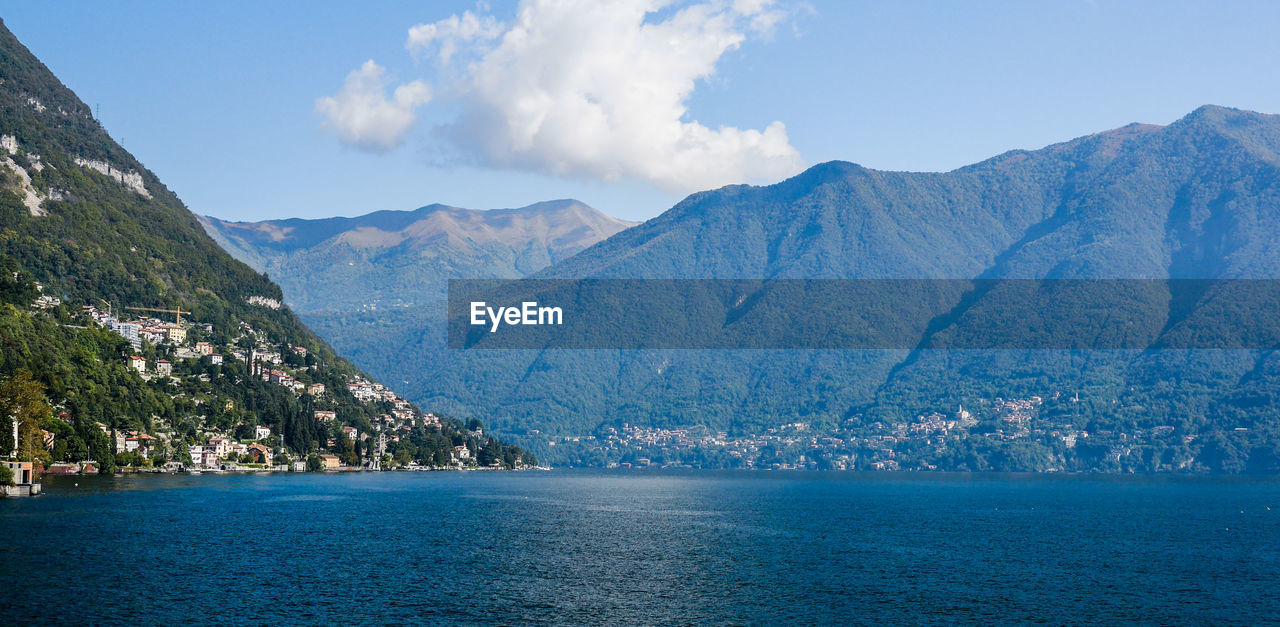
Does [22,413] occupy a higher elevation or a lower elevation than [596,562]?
higher

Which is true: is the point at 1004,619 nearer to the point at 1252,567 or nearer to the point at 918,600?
the point at 918,600

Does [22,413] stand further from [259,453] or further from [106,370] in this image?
[259,453]

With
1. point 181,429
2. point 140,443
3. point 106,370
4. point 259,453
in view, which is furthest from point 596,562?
point 259,453

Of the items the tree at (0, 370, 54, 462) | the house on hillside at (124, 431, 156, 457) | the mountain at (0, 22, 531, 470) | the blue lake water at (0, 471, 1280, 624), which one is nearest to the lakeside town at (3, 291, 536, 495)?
the house on hillside at (124, 431, 156, 457)

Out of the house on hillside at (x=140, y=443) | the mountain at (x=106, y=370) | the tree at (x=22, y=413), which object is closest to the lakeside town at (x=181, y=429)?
the house on hillside at (x=140, y=443)

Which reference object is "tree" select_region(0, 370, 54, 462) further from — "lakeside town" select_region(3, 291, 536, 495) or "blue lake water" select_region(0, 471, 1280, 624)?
"blue lake water" select_region(0, 471, 1280, 624)

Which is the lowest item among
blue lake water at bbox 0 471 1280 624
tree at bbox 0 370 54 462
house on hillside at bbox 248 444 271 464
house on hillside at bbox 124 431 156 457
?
blue lake water at bbox 0 471 1280 624

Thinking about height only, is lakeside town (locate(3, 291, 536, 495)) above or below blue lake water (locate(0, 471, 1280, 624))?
above

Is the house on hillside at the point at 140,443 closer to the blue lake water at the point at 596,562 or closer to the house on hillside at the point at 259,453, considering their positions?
the blue lake water at the point at 596,562

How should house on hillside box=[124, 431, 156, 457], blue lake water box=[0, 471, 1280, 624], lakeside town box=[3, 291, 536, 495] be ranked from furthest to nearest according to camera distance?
house on hillside box=[124, 431, 156, 457], lakeside town box=[3, 291, 536, 495], blue lake water box=[0, 471, 1280, 624]

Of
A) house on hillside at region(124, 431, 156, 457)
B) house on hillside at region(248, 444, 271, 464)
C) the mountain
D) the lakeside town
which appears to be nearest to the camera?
the mountain
